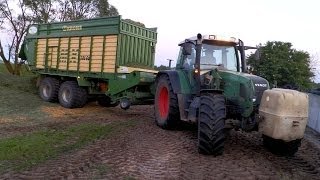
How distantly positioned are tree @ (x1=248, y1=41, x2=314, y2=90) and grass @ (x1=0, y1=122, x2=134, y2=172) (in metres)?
19.6

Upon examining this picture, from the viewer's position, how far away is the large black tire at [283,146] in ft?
26.5

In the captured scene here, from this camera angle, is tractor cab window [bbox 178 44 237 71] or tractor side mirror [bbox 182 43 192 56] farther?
tractor cab window [bbox 178 44 237 71]

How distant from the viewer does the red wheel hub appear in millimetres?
10308

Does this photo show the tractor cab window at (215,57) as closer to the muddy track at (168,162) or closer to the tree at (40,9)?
the muddy track at (168,162)

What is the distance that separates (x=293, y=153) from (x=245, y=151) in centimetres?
90

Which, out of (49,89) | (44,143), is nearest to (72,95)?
(49,89)

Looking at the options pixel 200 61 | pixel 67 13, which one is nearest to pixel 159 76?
pixel 200 61

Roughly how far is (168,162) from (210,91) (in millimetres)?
1717

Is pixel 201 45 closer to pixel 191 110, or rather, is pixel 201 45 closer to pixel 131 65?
pixel 191 110

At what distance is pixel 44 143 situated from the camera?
8156mm

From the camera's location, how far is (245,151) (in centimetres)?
834

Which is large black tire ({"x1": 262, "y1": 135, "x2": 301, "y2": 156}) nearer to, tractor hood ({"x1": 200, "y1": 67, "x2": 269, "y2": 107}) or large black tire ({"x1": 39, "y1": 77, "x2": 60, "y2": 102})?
tractor hood ({"x1": 200, "y1": 67, "x2": 269, "y2": 107})

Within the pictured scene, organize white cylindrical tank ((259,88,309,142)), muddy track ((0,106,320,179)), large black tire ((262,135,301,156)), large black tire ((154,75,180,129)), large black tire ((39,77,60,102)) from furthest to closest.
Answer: large black tire ((39,77,60,102))
large black tire ((154,75,180,129))
large black tire ((262,135,301,156))
white cylindrical tank ((259,88,309,142))
muddy track ((0,106,320,179))

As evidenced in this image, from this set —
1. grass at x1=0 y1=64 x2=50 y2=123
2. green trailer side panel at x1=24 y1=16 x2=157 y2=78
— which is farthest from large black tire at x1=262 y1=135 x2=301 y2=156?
grass at x1=0 y1=64 x2=50 y2=123
